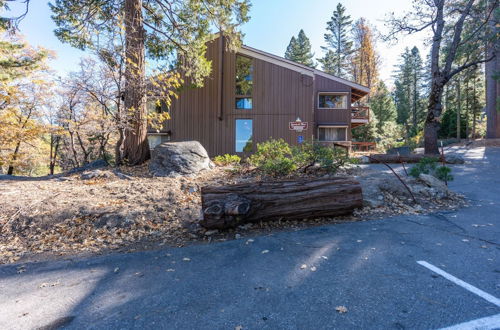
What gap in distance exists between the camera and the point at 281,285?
2.00m

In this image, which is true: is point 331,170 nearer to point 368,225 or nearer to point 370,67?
point 368,225

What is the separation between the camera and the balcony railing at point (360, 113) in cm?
1785

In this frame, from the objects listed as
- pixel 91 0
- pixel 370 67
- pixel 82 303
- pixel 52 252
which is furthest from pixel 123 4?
pixel 370 67

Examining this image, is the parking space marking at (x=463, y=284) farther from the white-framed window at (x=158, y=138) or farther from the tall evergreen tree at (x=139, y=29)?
the white-framed window at (x=158, y=138)

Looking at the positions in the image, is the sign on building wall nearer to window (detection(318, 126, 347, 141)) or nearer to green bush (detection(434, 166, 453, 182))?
window (detection(318, 126, 347, 141))

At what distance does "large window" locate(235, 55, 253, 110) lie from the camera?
1317 cm

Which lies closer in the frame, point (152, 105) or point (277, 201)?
point (277, 201)

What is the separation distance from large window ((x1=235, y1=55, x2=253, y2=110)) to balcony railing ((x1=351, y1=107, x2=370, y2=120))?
8576 mm

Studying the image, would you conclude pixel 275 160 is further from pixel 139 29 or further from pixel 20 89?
pixel 20 89

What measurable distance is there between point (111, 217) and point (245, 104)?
422 inches

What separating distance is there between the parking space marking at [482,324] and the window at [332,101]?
51.0ft

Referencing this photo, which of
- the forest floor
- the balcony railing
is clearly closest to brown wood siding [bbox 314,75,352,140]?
the balcony railing

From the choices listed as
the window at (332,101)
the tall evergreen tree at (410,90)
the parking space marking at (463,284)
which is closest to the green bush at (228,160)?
the parking space marking at (463,284)

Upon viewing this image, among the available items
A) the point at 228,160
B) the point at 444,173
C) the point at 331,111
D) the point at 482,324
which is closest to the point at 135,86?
the point at 228,160
